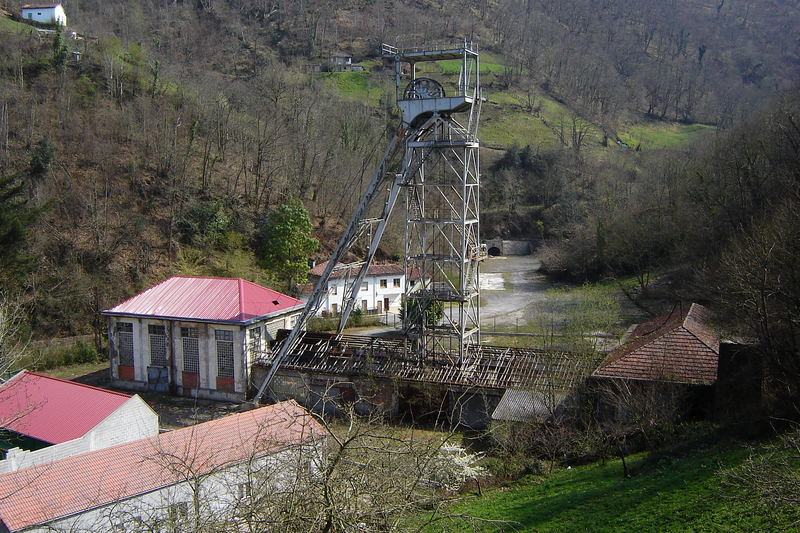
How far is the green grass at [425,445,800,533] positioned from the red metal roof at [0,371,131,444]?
9.16 metres

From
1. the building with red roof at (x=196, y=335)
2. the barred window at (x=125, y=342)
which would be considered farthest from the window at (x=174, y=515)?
the barred window at (x=125, y=342)

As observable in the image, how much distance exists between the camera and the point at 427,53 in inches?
822

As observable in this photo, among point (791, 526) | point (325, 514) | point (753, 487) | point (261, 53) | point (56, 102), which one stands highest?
point (261, 53)

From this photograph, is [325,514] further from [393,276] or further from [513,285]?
[513,285]

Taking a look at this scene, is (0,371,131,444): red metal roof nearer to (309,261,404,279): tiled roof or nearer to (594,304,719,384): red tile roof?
(594,304,719,384): red tile roof

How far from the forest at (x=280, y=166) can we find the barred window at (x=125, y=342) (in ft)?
13.1

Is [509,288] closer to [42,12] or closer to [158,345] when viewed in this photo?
[158,345]

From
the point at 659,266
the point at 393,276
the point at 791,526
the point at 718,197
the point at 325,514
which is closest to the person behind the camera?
the point at 325,514

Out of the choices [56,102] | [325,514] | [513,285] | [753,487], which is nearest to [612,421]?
[753,487]

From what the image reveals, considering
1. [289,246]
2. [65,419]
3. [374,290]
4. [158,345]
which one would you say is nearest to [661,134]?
[374,290]

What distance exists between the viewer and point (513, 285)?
47.5 metres

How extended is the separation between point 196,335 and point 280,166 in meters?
24.2

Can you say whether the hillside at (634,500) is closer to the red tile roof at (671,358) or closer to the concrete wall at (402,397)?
the red tile roof at (671,358)

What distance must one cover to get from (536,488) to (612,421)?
3747 millimetres
